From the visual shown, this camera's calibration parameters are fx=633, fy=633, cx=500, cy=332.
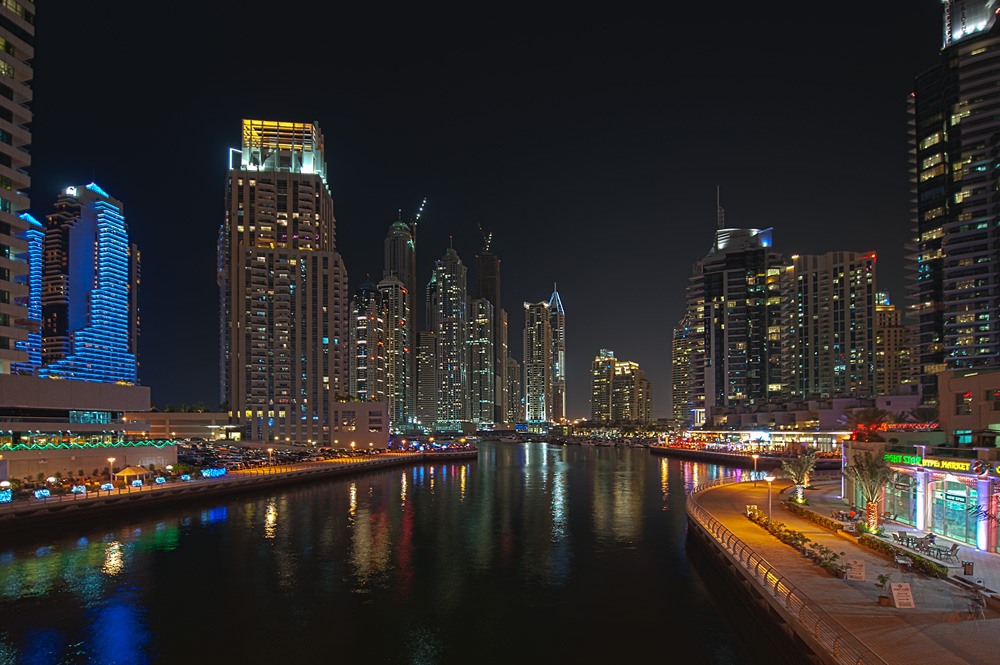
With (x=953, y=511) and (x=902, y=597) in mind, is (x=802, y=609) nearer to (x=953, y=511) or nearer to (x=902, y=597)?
(x=902, y=597)

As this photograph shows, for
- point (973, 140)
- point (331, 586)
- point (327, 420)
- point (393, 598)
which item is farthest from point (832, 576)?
point (327, 420)

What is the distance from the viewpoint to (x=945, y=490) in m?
30.5

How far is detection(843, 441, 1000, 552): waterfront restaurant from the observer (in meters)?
26.8

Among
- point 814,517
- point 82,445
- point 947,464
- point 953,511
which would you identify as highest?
point 947,464

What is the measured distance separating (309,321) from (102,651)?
467ft

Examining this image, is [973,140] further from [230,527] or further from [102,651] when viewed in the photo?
[102,651]

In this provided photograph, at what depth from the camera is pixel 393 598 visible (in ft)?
98.7

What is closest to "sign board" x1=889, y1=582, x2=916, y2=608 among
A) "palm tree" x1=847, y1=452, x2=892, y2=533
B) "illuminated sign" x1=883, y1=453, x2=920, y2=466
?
"palm tree" x1=847, y1=452, x2=892, y2=533

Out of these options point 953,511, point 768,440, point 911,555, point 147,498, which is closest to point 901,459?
point 953,511

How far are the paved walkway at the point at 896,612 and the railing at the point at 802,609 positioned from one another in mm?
407

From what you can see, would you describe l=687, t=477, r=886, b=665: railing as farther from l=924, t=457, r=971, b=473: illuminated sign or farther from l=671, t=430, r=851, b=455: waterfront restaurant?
l=671, t=430, r=851, b=455: waterfront restaurant

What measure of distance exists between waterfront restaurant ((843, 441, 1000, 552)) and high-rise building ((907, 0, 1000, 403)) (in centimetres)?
9962

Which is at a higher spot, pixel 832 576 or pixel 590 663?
pixel 832 576

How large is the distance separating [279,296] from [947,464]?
149628 millimetres
